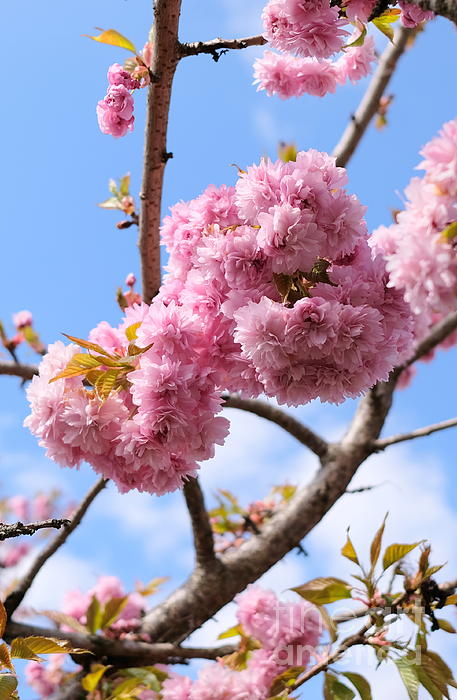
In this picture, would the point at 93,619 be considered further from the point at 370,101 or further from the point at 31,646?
the point at 370,101

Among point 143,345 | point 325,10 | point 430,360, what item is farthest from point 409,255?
point 430,360

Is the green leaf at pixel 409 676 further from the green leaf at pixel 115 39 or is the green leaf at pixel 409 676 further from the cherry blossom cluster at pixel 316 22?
the green leaf at pixel 115 39

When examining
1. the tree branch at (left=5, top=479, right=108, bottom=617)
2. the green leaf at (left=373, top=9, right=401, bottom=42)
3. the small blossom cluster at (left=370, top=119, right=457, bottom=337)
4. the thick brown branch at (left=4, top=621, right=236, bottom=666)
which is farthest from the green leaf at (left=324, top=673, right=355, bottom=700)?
the green leaf at (left=373, top=9, right=401, bottom=42)

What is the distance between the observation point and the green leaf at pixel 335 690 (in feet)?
6.59

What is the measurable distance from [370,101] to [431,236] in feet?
10.2

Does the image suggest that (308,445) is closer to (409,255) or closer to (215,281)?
(215,281)

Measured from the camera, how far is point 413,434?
131 inches

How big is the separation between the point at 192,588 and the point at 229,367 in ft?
6.06

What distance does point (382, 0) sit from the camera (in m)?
1.61

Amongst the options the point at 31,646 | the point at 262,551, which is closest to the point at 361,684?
the point at 31,646

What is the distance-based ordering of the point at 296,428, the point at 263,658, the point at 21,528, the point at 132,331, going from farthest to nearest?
the point at 296,428 → the point at 263,658 → the point at 132,331 → the point at 21,528

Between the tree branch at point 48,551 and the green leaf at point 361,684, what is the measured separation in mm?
1293

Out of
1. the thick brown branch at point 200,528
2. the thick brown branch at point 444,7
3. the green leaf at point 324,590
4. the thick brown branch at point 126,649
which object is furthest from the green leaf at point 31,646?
the thick brown branch at point 200,528

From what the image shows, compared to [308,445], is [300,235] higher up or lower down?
lower down
